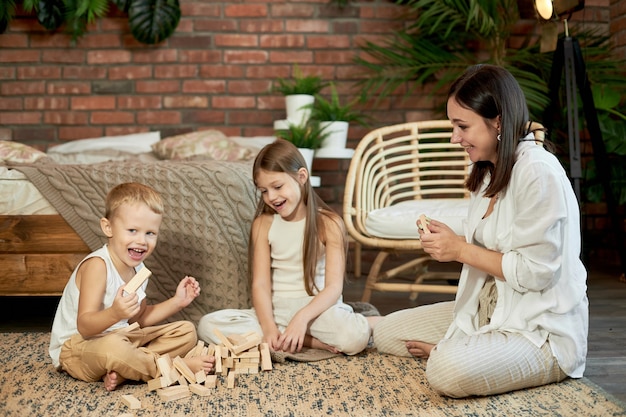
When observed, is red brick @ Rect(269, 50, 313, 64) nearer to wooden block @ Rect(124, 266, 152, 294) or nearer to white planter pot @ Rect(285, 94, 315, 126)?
white planter pot @ Rect(285, 94, 315, 126)

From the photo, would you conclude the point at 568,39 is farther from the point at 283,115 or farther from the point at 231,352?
the point at 231,352

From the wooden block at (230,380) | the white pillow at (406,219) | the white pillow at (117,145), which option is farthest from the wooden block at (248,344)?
the white pillow at (117,145)

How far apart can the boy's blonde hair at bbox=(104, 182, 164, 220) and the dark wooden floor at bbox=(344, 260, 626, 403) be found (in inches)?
45.1

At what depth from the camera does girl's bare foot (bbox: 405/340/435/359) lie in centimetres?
201

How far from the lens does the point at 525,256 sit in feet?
5.46

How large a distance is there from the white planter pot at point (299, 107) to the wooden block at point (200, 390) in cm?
213

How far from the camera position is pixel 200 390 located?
1.71 meters

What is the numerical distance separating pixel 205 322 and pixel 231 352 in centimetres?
31

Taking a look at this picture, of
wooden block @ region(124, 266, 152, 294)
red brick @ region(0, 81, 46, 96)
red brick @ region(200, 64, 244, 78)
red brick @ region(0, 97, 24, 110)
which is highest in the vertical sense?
red brick @ region(200, 64, 244, 78)

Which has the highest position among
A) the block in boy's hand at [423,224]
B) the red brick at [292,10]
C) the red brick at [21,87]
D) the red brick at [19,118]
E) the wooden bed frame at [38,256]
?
the red brick at [292,10]

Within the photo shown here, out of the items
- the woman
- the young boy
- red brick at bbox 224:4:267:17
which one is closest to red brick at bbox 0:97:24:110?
red brick at bbox 224:4:267:17

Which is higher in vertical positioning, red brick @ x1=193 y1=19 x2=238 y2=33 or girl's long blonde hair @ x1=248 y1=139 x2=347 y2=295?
red brick @ x1=193 y1=19 x2=238 y2=33

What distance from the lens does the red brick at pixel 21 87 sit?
4.10m

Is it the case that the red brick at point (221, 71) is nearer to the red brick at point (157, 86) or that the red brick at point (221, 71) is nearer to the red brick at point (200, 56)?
the red brick at point (200, 56)
